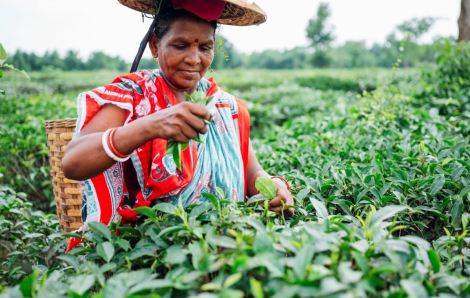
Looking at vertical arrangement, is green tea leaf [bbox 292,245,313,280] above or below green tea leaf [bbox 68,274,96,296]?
above

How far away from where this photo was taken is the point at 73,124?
183 centimetres

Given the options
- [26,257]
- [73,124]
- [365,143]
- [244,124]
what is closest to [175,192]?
[244,124]

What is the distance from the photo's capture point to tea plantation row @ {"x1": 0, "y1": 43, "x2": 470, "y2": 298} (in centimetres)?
81

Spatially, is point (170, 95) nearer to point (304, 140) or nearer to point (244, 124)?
point (244, 124)

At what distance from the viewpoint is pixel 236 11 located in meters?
1.77

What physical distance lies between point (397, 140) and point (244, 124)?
130 centimetres

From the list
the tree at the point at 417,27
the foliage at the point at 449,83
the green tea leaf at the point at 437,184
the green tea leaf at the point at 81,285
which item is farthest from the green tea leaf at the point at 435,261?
the tree at the point at 417,27

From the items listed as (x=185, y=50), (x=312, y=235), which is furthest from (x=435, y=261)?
(x=185, y=50)

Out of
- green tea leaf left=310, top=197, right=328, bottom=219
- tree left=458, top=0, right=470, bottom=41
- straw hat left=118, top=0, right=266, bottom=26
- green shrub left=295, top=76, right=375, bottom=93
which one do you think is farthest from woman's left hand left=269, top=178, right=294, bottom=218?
green shrub left=295, top=76, right=375, bottom=93

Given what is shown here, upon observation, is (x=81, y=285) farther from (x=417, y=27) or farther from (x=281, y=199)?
(x=417, y=27)

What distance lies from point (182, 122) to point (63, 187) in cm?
127

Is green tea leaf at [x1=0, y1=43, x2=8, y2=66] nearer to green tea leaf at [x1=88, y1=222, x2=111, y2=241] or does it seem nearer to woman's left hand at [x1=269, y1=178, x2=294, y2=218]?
green tea leaf at [x1=88, y1=222, x2=111, y2=241]

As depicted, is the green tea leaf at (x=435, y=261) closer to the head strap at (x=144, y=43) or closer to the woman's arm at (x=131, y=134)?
the woman's arm at (x=131, y=134)

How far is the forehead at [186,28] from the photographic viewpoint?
1.53 metres
